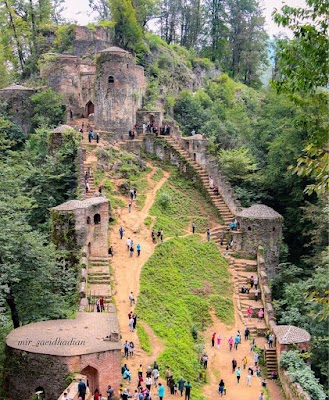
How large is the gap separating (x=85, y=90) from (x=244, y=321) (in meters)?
22.4

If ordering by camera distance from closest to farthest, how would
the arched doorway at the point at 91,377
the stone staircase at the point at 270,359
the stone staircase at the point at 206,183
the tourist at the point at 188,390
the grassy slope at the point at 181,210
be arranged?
the arched doorway at the point at 91,377 → the tourist at the point at 188,390 → the stone staircase at the point at 270,359 → the grassy slope at the point at 181,210 → the stone staircase at the point at 206,183

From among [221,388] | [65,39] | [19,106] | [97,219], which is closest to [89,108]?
[19,106]

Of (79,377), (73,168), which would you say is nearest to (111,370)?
(79,377)

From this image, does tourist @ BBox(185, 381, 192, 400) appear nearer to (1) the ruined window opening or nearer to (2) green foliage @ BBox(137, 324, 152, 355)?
(2) green foliage @ BBox(137, 324, 152, 355)

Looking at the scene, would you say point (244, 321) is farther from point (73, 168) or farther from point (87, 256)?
point (73, 168)

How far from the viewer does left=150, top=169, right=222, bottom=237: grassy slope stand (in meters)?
30.7

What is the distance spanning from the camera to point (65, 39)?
47.3m

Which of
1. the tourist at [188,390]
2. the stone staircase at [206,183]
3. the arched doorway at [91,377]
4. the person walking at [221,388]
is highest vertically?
the stone staircase at [206,183]

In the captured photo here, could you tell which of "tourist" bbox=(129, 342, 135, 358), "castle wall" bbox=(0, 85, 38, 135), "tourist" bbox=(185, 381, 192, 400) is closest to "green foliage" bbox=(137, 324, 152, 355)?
"tourist" bbox=(129, 342, 135, 358)

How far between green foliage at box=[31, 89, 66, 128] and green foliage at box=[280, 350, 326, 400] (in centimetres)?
2367

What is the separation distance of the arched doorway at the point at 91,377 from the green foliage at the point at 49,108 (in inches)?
971

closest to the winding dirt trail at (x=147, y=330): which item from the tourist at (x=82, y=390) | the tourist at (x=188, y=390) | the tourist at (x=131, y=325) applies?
the tourist at (x=131, y=325)

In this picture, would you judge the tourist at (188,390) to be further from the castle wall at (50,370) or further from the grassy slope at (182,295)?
the castle wall at (50,370)

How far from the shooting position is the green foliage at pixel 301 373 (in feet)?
66.3
